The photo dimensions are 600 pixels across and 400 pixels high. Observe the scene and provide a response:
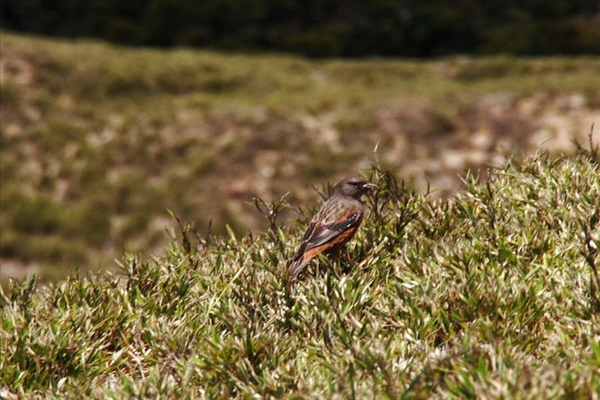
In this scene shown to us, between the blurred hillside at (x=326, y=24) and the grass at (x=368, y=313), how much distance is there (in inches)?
825

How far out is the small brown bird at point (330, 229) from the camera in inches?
260

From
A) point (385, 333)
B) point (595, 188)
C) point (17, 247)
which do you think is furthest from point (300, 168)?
point (385, 333)

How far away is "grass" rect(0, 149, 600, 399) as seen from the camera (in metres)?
4.81

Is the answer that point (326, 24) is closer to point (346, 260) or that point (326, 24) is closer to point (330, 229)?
point (330, 229)

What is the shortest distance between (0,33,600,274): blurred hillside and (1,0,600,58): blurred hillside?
17.7ft

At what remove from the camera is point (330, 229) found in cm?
675

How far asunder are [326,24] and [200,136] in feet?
38.6

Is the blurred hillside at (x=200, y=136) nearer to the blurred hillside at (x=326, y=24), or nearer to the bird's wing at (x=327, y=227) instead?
the blurred hillside at (x=326, y=24)

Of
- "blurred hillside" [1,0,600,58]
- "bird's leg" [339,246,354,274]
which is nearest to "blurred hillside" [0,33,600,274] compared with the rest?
"blurred hillside" [1,0,600,58]

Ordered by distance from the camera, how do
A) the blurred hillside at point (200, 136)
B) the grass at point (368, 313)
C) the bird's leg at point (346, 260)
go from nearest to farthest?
1. the grass at point (368, 313)
2. the bird's leg at point (346, 260)
3. the blurred hillside at point (200, 136)

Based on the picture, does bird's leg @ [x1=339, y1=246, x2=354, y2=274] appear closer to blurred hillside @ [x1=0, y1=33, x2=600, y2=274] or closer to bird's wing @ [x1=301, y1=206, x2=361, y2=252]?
bird's wing @ [x1=301, y1=206, x2=361, y2=252]

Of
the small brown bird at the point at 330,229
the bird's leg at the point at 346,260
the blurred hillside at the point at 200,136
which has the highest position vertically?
the small brown bird at the point at 330,229

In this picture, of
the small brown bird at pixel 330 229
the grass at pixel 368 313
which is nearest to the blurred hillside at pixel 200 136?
the small brown bird at pixel 330 229

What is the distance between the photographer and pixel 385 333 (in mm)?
5539
